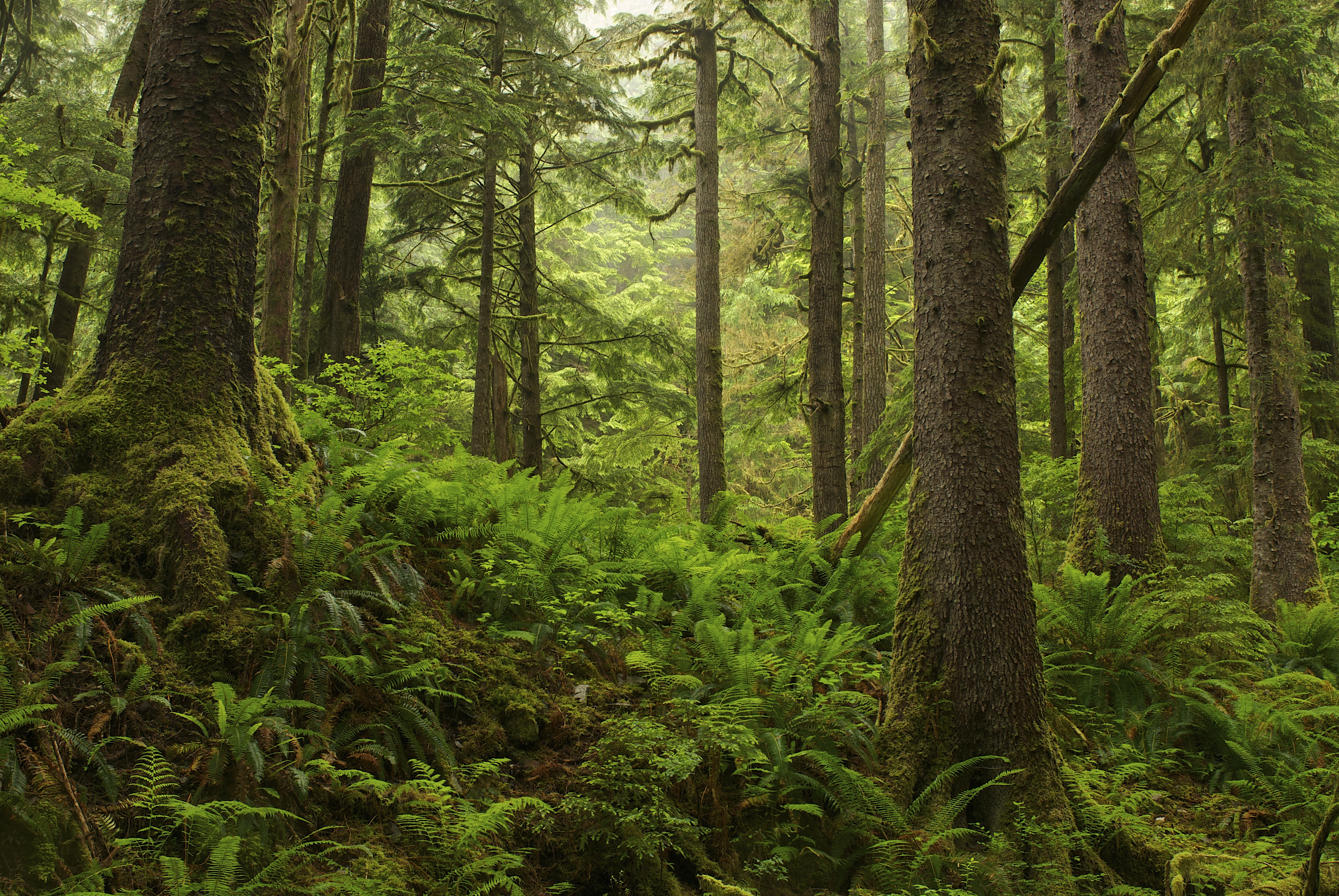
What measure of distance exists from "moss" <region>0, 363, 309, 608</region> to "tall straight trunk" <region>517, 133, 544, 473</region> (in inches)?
379

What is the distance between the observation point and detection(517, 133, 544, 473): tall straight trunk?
13898 millimetres

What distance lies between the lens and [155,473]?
3.74m

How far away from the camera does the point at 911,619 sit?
14.0ft

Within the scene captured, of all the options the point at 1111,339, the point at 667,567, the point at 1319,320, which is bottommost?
the point at 667,567

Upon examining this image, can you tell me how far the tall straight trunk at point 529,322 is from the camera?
1390 cm

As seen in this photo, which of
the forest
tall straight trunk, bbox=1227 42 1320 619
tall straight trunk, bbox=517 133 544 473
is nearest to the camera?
the forest

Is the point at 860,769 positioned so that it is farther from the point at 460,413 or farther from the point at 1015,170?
the point at 460,413

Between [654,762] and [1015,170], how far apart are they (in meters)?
12.0

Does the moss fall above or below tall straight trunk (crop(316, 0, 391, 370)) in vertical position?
below

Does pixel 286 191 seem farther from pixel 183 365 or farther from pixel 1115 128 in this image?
pixel 1115 128

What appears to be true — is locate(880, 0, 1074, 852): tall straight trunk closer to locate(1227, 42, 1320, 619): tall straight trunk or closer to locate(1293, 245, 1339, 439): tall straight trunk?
locate(1227, 42, 1320, 619): tall straight trunk

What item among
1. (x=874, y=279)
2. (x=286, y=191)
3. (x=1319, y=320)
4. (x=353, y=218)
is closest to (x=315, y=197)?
(x=353, y=218)

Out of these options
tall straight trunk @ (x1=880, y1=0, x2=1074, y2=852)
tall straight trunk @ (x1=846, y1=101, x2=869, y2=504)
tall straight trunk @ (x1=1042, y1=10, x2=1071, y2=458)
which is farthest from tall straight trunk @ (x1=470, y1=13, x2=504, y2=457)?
tall straight trunk @ (x1=880, y1=0, x2=1074, y2=852)

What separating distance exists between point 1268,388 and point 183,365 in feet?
31.6
